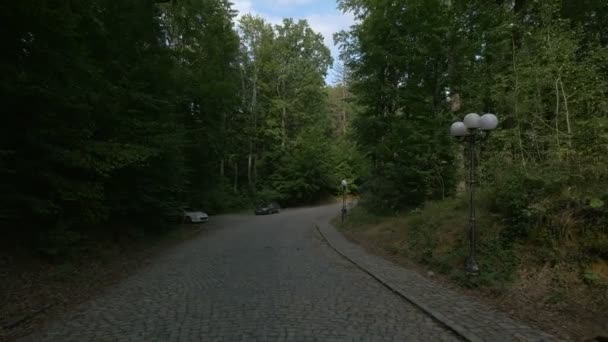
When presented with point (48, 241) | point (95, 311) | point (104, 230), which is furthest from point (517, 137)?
point (104, 230)

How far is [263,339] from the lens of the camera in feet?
15.8

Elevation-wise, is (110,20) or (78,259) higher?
(110,20)

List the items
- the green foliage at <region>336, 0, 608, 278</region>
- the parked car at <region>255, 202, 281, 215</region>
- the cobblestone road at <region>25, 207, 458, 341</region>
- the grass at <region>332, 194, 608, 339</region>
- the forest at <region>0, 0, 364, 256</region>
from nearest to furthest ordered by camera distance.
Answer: the cobblestone road at <region>25, 207, 458, 341</region>
the grass at <region>332, 194, 608, 339</region>
the green foliage at <region>336, 0, 608, 278</region>
the forest at <region>0, 0, 364, 256</region>
the parked car at <region>255, 202, 281, 215</region>

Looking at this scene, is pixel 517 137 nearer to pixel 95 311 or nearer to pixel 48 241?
pixel 95 311

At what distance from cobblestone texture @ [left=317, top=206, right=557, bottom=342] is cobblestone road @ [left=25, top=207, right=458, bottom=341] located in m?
0.21

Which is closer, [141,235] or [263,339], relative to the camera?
[263,339]

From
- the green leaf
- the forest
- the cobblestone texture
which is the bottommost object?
the cobblestone texture

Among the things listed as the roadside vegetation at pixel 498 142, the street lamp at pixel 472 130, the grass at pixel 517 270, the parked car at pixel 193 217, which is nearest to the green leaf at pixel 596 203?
the roadside vegetation at pixel 498 142

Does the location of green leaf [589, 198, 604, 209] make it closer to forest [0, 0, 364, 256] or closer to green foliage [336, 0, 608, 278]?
green foliage [336, 0, 608, 278]

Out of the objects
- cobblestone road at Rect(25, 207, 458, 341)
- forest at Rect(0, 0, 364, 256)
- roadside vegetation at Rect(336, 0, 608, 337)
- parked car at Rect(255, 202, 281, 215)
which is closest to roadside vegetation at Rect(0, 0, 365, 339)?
forest at Rect(0, 0, 364, 256)

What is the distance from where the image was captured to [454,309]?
6062mm

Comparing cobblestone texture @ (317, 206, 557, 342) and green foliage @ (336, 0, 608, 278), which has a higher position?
green foliage @ (336, 0, 608, 278)

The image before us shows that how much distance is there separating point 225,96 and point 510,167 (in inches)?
649

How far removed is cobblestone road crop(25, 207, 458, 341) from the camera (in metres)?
5.07
